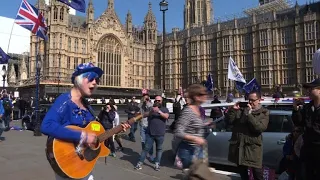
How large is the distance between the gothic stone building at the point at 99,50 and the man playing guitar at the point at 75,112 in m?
44.5

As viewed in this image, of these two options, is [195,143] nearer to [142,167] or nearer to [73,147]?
[73,147]

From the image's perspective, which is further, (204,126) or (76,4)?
(76,4)

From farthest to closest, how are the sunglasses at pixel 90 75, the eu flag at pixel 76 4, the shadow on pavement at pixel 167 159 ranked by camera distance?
the eu flag at pixel 76 4, the shadow on pavement at pixel 167 159, the sunglasses at pixel 90 75

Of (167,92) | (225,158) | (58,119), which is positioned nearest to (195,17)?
(167,92)

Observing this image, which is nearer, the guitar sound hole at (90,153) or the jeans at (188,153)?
the guitar sound hole at (90,153)

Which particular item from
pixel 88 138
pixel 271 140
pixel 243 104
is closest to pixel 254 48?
pixel 271 140

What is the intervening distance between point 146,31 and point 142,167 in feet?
208

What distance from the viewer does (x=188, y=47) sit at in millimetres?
62562

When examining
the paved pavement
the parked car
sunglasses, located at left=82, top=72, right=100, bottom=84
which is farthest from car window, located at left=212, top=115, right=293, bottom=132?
sunglasses, located at left=82, top=72, right=100, bottom=84

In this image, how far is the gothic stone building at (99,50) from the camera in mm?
51906

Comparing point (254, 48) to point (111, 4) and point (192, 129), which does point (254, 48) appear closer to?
point (111, 4)

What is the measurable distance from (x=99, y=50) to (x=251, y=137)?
5587 centimetres

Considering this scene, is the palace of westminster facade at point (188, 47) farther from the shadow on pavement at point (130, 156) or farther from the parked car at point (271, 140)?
the parked car at point (271, 140)

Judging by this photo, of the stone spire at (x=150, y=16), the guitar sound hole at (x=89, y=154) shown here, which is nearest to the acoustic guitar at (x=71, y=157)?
the guitar sound hole at (x=89, y=154)
